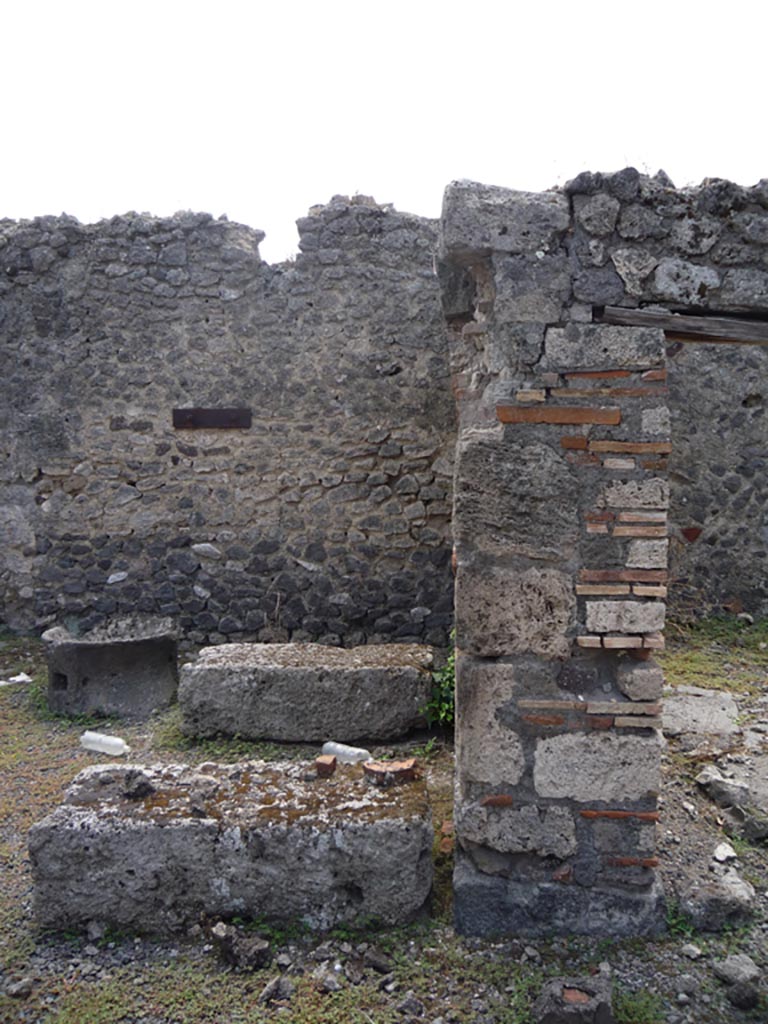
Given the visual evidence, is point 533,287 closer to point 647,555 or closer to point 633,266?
point 633,266

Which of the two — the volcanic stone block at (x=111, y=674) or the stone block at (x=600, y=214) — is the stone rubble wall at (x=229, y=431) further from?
the stone block at (x=600, y=214)

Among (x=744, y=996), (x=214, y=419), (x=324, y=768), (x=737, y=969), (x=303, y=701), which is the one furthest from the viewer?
(x=214, y=419)

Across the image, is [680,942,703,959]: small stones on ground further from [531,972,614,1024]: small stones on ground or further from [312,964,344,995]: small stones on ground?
[312,964,344,995]: small stones on ground

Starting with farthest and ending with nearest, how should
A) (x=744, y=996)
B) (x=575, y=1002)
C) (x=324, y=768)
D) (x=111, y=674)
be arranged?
(x=111, y=674)
(x=324, y=768)
(x=744, y=996)
(x=575, y=1002)

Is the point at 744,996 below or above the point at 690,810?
below

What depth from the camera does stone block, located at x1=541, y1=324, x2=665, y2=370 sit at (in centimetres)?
277

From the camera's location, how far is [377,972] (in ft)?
9.04

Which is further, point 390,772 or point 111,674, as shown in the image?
point 111,674

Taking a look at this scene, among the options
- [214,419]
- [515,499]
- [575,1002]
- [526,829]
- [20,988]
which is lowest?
[20,988]

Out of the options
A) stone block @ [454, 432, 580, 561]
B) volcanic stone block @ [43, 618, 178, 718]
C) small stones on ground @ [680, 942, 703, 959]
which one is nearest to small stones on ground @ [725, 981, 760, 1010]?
small stones on ground @ [680, 942, 703, 959]

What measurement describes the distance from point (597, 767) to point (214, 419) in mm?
4562

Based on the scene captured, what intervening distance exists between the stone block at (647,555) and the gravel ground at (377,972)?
1250mm

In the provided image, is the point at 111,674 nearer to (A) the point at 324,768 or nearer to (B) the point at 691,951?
(A) the point at 324,768

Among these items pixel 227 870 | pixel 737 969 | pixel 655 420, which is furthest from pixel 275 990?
pixel 655 420
